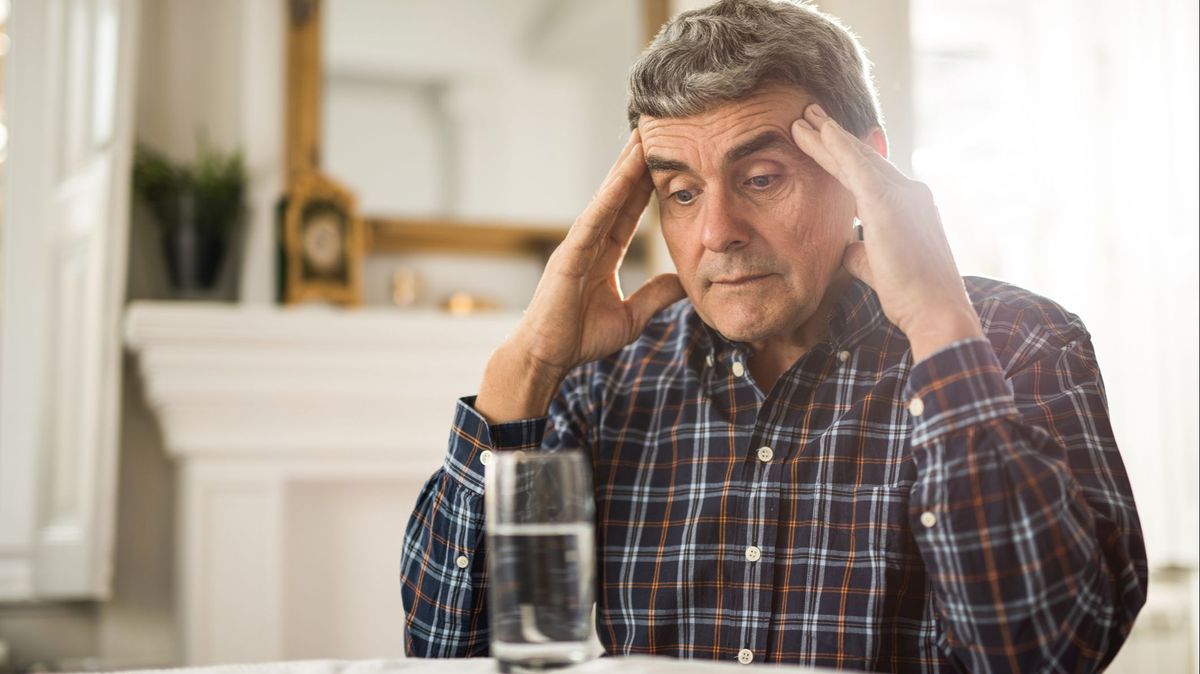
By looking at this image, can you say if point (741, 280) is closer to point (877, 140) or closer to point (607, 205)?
point (607, 205)

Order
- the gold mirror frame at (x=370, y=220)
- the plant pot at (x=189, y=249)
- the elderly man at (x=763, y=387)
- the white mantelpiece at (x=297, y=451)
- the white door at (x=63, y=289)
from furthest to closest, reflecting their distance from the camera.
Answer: the gold mirror frame at (x=370, y=220)
the plant pot at (x=189, y=249)
the white mantelpiece at (x=297, y=451)
the white door at (x=63, y=289)
the elderly man at (x=763, y=387)

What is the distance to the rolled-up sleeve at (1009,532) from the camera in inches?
37.3

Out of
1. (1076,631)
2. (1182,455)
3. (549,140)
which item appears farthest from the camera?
(549,140)

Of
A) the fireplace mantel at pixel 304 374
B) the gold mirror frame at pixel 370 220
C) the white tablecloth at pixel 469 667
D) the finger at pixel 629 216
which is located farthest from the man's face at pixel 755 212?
the gold mirror frame at pixel 370 220

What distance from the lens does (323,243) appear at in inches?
105

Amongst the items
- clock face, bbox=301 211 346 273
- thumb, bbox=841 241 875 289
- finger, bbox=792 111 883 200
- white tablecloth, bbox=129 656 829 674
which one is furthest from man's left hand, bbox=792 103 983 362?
clock face, bbox=301 211 346 273

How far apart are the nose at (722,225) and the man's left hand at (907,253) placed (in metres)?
0.12

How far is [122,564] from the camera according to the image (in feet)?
8.65

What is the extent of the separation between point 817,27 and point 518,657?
88 cm

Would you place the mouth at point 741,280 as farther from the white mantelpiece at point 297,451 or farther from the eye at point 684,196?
the white mantelpiece at point 297,451

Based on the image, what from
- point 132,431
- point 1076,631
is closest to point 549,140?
point 132,431

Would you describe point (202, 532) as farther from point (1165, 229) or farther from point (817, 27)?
point (1165, 229)

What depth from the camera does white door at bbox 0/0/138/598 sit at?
2330 millimetres

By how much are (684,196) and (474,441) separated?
0.39 metres
